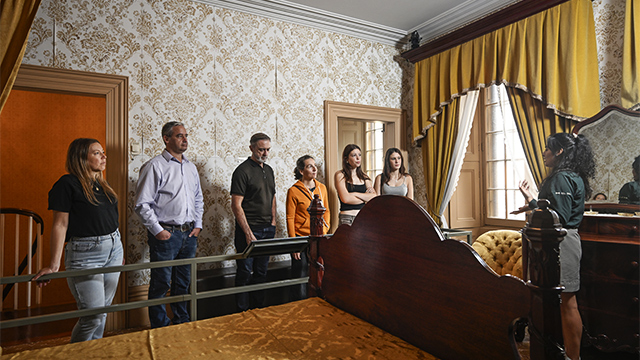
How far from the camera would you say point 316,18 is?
158 inches

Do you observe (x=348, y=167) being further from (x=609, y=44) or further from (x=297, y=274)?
(x=609, y=44)

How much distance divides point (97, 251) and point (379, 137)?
4184 mm

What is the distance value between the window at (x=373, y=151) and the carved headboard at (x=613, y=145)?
290 centimetres

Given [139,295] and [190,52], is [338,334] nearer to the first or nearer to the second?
[139,295]

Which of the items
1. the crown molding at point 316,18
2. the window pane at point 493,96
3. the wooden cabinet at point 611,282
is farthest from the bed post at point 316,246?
the window pane at point 493,96

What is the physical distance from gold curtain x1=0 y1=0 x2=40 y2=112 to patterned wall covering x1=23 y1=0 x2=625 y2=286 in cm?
129

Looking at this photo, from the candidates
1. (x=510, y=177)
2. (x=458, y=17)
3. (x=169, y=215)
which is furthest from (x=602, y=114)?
(x=169, y=215)

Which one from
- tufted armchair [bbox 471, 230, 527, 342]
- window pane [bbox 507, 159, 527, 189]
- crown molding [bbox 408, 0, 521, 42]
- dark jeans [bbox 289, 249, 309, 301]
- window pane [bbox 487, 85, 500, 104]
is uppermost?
crown molding [bbox 408, 0, 521, 42]

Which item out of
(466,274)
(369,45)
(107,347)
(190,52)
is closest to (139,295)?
(107,347)

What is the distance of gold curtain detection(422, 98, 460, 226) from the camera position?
4066mm

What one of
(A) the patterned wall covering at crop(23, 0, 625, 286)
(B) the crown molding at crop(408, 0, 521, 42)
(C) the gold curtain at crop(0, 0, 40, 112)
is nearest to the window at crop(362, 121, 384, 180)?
(A) the patterned wall covering at crop(23, 0, 625, 286)

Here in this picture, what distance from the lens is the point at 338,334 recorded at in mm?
1450

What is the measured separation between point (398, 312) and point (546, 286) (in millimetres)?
654

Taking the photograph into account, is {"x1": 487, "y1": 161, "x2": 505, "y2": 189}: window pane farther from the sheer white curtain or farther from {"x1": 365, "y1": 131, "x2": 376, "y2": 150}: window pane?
{"x1": 365, "y1": 131, "x2": 376, "y2": 150}: window pane
